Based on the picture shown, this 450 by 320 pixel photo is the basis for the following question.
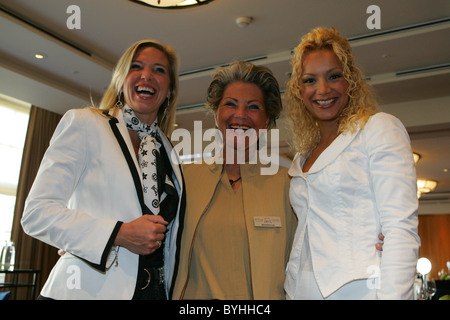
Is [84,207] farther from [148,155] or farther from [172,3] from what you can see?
[172,3]

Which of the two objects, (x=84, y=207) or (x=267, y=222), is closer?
(x=84, y=207)

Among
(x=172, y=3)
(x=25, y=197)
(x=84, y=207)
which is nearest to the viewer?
(x=84, y=207)

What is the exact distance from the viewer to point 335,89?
1737mm

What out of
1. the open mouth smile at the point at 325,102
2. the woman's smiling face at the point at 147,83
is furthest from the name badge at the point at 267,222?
the woman's smiling face at the point at 147,83

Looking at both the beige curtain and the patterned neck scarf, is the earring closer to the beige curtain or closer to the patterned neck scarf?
the patterned neck scarf

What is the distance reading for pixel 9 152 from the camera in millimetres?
7688

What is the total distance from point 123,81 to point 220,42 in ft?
12.9

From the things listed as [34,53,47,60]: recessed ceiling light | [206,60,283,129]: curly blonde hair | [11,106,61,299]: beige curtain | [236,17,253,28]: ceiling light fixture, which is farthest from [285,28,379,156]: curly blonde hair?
[11,106,61,299]: beige curtain

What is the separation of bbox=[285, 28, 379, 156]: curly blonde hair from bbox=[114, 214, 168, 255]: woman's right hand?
31.6 inches

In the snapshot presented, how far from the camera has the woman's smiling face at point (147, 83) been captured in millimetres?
1878

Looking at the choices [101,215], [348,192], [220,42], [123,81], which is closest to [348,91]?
[348,192]
